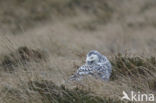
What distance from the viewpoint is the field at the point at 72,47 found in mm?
4637

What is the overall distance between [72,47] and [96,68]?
3.15 metres

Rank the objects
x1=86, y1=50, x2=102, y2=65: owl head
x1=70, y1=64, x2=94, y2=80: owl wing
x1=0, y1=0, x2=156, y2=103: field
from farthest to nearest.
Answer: x1=86, y1=50, x2=102, y2=65: owl head, x1=70, y1=64, x2=94, y2=80: owl wing, x1=0, y1=0, x2=156, y2=103: field

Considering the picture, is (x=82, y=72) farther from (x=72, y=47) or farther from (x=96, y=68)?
(x=72, y=47)

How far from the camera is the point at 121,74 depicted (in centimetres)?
519

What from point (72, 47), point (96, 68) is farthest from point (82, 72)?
point (72, 47)

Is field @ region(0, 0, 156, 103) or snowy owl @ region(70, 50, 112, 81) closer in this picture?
field @ region(0, 0, 156, 103)

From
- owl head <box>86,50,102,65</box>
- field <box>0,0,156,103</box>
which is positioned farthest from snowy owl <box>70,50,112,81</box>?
field <box>0,0,156,103</box>

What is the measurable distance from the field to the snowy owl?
114 millimetres

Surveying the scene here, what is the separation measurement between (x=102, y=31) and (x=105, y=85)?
406 inches

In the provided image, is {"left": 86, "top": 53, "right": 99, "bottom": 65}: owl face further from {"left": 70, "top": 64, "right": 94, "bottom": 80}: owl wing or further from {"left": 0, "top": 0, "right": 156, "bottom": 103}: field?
{"left": 0, "top": 0, "right": 156, "bottom": 103}: field

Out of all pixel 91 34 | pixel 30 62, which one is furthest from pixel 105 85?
pixel 91 34

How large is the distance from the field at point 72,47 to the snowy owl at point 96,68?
11 cm

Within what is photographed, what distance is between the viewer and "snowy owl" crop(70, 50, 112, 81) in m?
5.16

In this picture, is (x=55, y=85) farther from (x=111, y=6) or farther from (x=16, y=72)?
(x=111, y=6)
